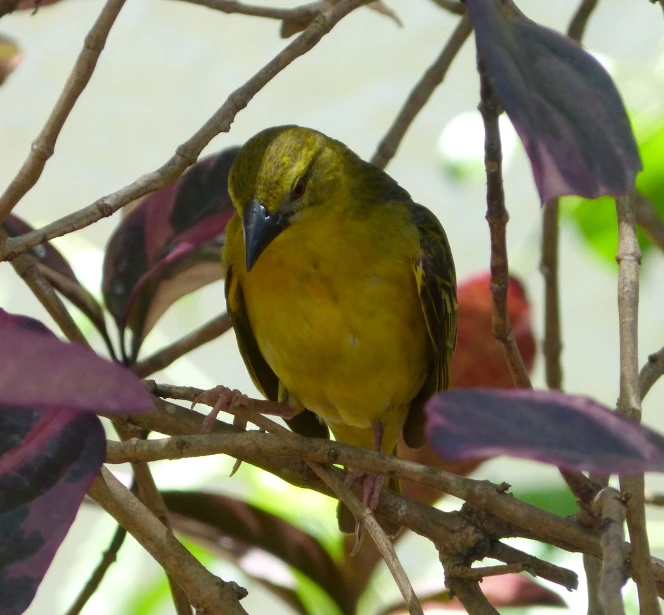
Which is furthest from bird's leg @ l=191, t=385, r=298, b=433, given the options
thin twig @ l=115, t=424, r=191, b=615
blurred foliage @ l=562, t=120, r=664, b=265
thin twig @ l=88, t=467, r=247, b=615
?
blurred foliage @ l=562, t=120, r=664, b=265

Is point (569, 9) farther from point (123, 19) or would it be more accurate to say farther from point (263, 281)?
point (263, 281)

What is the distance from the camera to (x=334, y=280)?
64.7 inches

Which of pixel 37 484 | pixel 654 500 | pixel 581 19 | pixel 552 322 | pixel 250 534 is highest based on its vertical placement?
pixel 581 19

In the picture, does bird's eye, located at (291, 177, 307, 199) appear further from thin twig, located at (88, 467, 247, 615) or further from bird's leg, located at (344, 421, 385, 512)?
thin twig, located at (88, 467, 247, 615)

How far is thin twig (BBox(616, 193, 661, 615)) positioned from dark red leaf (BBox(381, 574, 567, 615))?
2.05ft

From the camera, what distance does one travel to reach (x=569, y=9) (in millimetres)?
4047

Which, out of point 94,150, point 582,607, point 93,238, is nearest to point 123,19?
point 94,150

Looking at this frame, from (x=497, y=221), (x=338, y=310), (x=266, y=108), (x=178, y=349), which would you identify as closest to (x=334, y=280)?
(x=338, y=310)

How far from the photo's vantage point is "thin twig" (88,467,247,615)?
0.94 m

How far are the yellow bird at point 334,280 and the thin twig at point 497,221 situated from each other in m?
0.53

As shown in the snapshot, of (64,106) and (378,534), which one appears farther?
(64,106)

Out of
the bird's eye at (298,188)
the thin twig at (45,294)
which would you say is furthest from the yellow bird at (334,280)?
the thin twig at (45,294)

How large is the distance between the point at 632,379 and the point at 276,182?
32.2 inches

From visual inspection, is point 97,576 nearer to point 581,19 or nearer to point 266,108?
→ point 581,19
